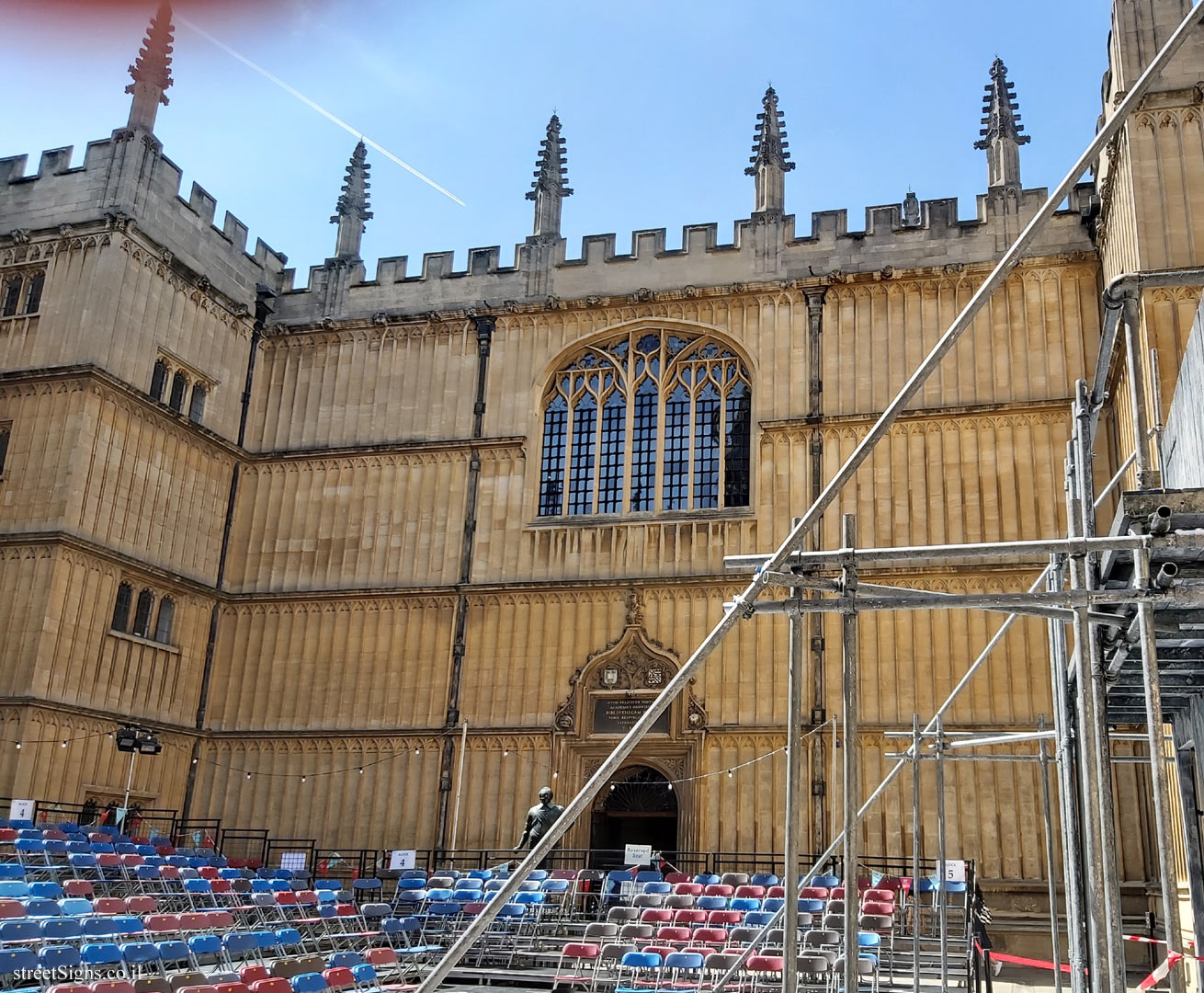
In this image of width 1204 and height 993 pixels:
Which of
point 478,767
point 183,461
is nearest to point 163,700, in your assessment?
point 183,461

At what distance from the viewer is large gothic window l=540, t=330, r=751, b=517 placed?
69.3 ft

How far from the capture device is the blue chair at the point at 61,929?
31.3ft

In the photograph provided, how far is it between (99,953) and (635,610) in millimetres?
12043

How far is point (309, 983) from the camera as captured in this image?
877 centimetres

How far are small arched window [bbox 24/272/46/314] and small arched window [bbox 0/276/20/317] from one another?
0.73ft

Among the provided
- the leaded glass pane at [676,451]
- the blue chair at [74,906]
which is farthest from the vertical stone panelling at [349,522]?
the blue chair at [74,906]

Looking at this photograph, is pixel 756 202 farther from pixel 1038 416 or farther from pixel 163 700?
pixel 163 700

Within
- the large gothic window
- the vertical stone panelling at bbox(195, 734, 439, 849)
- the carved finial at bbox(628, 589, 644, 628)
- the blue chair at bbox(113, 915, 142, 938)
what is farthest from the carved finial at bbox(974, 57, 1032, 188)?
the blue chair at bbox(113, 915, 142, 938)

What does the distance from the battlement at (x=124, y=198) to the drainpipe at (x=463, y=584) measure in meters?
4.98

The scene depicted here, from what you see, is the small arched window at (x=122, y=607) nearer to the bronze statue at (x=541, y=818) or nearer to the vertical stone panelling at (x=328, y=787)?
the vertical stone panelling at (x=328, y=787)

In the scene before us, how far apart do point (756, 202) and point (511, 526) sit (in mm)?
7271

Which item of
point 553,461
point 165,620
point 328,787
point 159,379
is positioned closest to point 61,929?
point 328,787

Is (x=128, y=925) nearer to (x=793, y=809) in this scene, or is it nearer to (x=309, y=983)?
(x=309, y=983)

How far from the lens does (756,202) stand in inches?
869
